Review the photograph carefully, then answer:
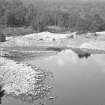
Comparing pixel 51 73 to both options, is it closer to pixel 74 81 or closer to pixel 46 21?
pixel 74 81

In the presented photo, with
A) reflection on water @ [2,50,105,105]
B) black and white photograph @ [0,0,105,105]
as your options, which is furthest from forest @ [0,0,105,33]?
reflection on water @ [2,50,105,105]

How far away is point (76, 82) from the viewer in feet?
87.6

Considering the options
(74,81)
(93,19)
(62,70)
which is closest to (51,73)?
(62,70)

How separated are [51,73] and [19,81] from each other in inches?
216

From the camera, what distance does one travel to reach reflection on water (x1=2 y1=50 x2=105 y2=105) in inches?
851

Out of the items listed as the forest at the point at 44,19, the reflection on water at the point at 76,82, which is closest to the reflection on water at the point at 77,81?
the reflection on water at the point at 76,82

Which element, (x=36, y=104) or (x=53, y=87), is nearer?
(x=36, y=104)

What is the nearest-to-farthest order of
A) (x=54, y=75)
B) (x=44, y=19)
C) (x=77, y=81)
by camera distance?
(x=77, y=81)
(x=54, y=75)
(x=44, y=19)

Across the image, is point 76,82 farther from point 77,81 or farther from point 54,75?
point 54,75

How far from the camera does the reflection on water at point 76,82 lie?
21.6 metres

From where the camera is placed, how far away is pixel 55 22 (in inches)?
3590

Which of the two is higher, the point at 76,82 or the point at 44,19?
the point at 44,19

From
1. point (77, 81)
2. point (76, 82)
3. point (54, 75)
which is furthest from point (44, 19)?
point (76, 82)

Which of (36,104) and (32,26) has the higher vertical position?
(32,26)
